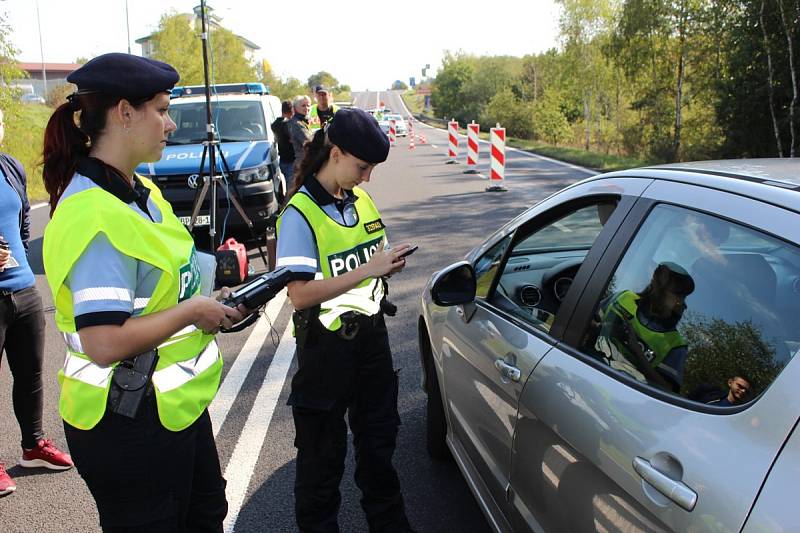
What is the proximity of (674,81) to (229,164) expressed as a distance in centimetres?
2502

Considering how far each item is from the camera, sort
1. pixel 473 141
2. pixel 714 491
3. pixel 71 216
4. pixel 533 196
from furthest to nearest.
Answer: pixel 473 141 → pixel 533 196 → pixel 71 216 → pixel 714 491

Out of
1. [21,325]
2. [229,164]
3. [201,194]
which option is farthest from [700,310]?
[229,164]

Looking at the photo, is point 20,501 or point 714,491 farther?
point 20,501

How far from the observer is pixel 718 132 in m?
20.5

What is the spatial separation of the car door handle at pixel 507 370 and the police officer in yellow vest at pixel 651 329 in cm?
33

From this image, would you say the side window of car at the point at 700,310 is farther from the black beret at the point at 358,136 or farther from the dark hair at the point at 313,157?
the dark hair at the point at 313,157

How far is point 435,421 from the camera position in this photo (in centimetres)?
345

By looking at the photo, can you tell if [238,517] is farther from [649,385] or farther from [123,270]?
[649,385]

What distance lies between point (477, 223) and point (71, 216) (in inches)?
363

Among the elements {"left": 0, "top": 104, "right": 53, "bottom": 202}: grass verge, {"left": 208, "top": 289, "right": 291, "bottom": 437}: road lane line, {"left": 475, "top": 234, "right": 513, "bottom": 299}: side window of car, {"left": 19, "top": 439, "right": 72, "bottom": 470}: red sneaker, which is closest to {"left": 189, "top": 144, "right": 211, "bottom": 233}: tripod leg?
{"left": 208, "top": 289, "right": 291, "bottom": 437}: road lane line

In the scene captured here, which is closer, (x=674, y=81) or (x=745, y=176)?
(x=745, y=176)

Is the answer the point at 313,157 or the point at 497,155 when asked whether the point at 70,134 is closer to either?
the point at 313,157

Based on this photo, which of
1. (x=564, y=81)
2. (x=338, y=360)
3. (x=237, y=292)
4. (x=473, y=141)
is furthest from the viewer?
(x=564, y=81)

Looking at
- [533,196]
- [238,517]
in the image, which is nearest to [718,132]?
[533,196]
